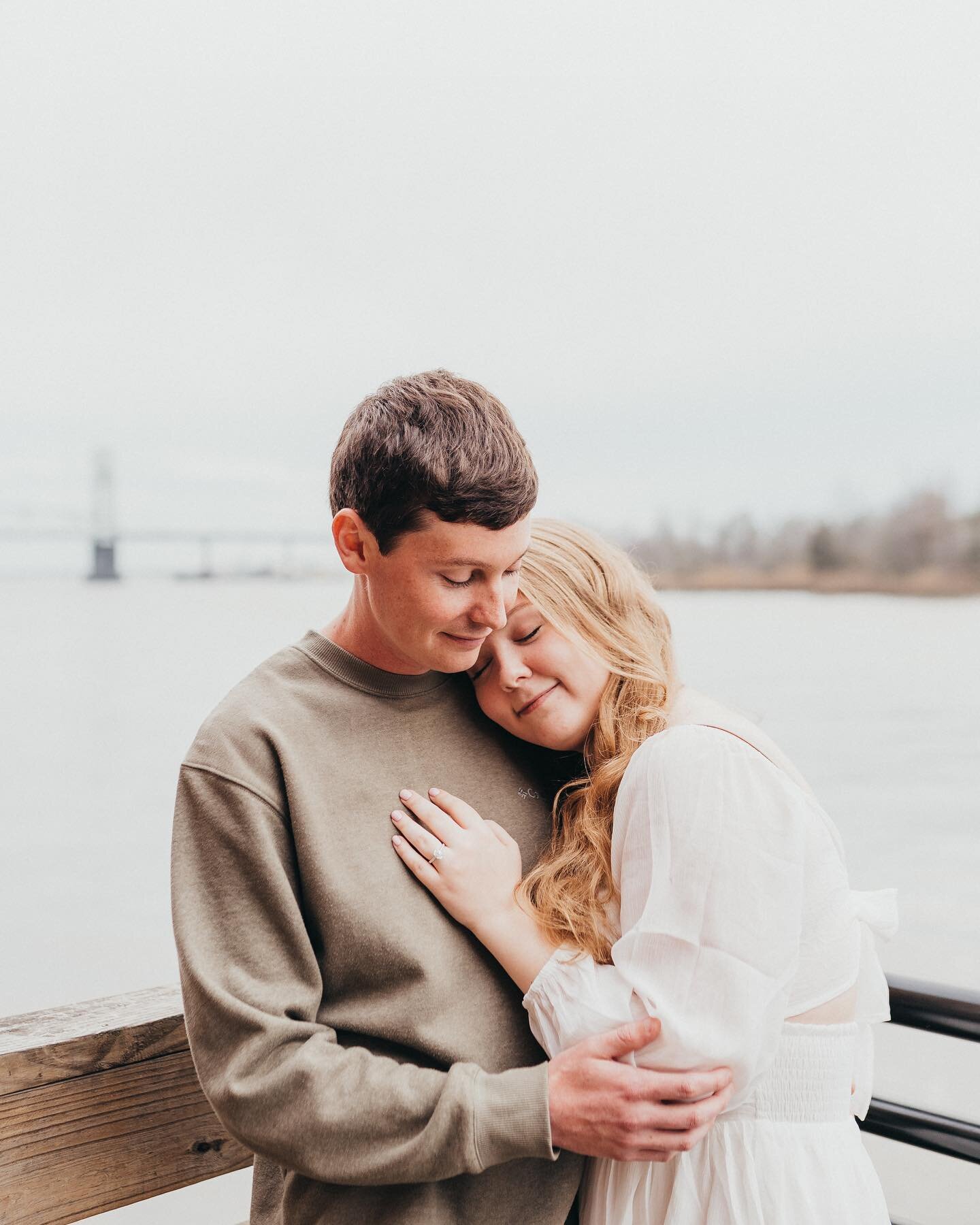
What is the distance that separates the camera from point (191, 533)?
5.98 m

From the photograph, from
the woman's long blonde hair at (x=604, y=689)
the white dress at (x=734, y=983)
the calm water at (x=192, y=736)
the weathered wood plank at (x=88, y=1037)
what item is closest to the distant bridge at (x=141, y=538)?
the calm water at (x=192, y=736)

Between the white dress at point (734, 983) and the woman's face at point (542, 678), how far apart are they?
0.47ft

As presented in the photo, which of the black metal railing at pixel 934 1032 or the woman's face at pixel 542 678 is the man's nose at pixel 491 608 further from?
the black metal railing at pixel 934 1032

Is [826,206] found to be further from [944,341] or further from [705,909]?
[705,909]

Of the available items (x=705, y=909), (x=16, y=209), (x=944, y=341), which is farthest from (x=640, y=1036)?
(x=16, y=209)

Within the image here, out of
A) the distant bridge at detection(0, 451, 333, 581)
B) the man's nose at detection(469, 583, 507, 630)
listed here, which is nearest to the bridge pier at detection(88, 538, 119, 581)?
the distant bridge at detection(0, 451, 333, 581)

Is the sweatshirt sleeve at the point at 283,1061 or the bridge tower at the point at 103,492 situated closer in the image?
the sweatshirt sleeve at the point at 283,1061

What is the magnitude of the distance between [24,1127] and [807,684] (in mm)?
13061

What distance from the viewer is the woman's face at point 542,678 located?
125 centimetres

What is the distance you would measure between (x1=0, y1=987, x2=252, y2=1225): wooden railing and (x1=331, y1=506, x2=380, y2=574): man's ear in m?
0.50

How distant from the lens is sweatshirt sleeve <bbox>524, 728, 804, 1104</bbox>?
102cm

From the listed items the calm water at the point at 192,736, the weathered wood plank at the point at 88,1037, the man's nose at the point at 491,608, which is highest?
the man's nose at the point at 491,608

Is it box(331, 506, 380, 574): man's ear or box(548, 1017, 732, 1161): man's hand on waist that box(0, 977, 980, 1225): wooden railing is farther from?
box(331, 506, 380, 574): man's ear

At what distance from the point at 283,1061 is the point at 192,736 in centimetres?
1454
